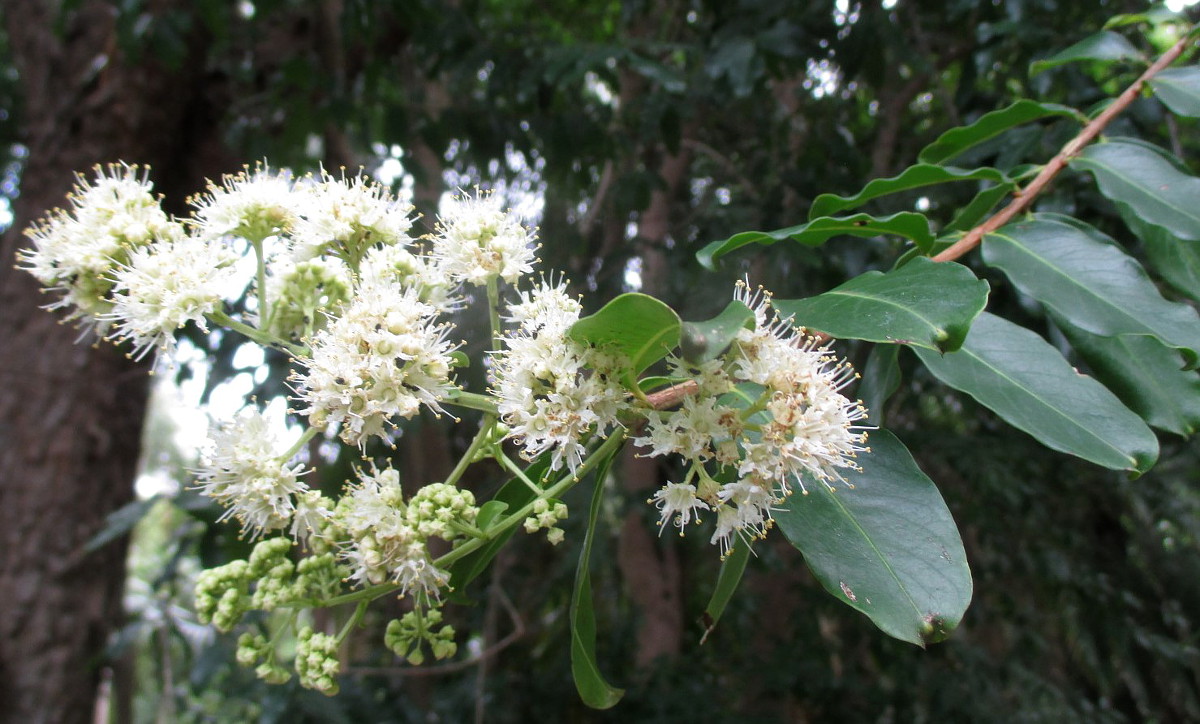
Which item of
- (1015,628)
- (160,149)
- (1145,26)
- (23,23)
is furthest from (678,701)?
(23,23)

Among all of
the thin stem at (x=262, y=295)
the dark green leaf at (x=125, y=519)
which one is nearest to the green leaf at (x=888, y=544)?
the thin stem at (x=262, y=295)

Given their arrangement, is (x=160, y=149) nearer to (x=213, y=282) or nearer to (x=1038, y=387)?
(x=213, y=282)

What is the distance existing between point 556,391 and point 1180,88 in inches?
51.5

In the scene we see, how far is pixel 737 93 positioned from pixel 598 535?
5.42ft

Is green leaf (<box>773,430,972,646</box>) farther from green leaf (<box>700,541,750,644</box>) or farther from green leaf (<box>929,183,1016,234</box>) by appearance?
green leaf (<box>929,183,1016,234</box>)

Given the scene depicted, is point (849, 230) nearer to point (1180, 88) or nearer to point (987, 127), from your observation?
point (987, 127)

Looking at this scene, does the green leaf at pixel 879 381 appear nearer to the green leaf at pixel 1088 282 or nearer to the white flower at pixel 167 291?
the green leaf at pixel 1088 282

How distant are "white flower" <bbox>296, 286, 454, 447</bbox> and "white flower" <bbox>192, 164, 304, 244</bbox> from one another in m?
0.32

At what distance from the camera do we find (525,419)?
980 millimetres

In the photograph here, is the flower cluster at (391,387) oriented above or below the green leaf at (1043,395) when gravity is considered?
above

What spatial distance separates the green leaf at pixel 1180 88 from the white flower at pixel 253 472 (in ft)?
5.28

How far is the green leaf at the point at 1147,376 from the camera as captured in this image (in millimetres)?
1122

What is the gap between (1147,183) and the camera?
1306 millimetres

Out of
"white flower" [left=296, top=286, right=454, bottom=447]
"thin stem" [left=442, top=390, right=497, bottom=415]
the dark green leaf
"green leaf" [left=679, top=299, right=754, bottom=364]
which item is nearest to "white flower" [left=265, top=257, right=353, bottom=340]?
A: "white flower" [left=296, top=286, right=454, bottom=447]
